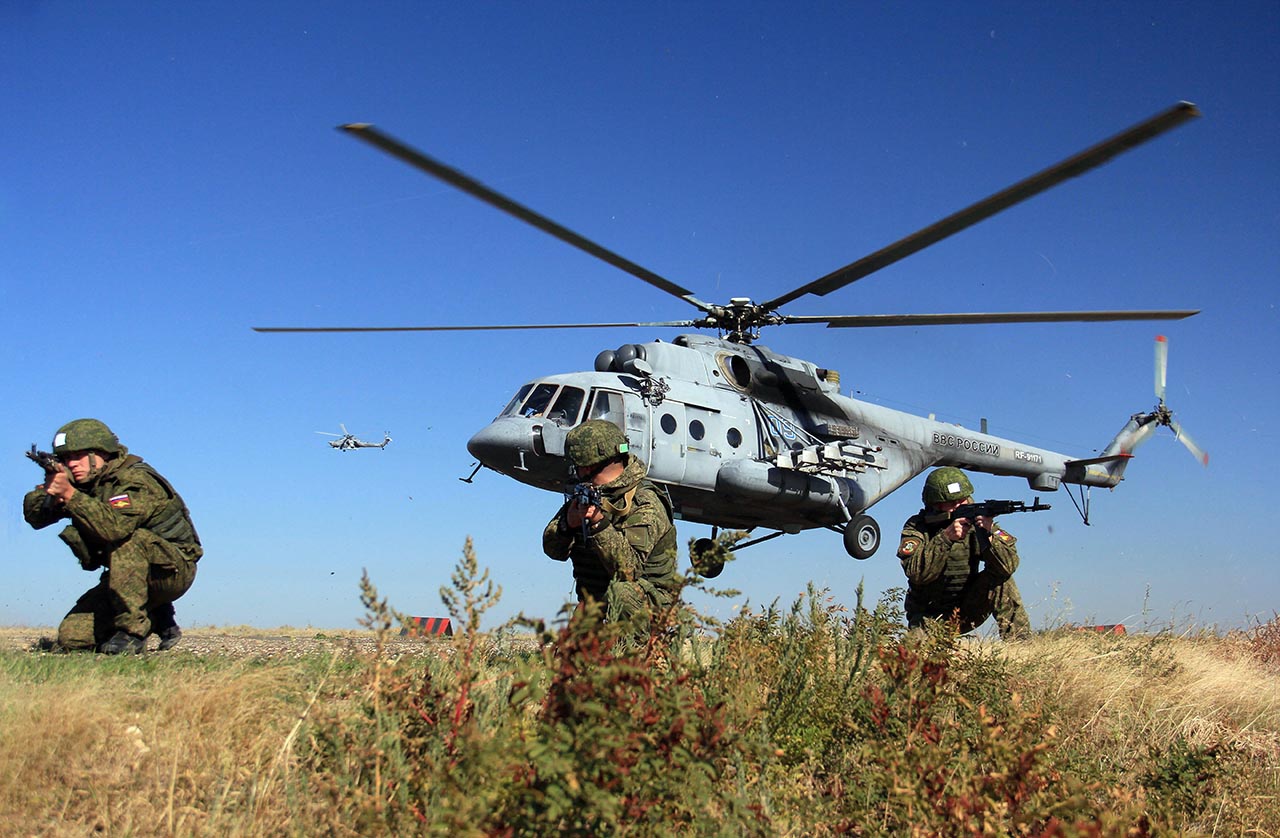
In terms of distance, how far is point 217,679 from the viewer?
398cm

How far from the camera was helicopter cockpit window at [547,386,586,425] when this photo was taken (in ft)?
35.8

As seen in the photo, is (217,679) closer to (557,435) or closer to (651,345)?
(557,435)

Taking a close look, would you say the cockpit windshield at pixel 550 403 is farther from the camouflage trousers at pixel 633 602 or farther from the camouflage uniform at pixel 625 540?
the camouflage trousers at pixel 633 602

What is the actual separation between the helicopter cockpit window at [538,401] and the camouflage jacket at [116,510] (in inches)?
200

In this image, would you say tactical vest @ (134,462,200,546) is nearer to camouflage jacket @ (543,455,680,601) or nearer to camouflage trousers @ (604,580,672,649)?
camouflage jacket @ (543,455,680,601)

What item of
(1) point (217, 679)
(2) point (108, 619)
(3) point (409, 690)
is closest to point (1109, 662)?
(3) point (409, 690)

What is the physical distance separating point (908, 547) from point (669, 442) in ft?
13.2

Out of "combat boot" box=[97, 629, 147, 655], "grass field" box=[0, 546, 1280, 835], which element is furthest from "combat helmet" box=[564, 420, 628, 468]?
"combat boot" box=[97, 629, 147, 655]

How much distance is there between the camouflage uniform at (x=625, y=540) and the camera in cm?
534

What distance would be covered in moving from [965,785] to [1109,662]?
14.2 feet

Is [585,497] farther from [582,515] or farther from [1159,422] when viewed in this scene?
[1159,422]

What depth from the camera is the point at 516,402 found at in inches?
446

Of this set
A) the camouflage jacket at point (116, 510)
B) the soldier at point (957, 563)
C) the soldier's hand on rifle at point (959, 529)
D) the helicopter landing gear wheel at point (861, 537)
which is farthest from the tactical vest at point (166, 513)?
the helicopter landing gear wheel at point (861, 537)

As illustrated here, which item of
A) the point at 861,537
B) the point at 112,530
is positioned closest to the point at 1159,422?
the point at 861,537
